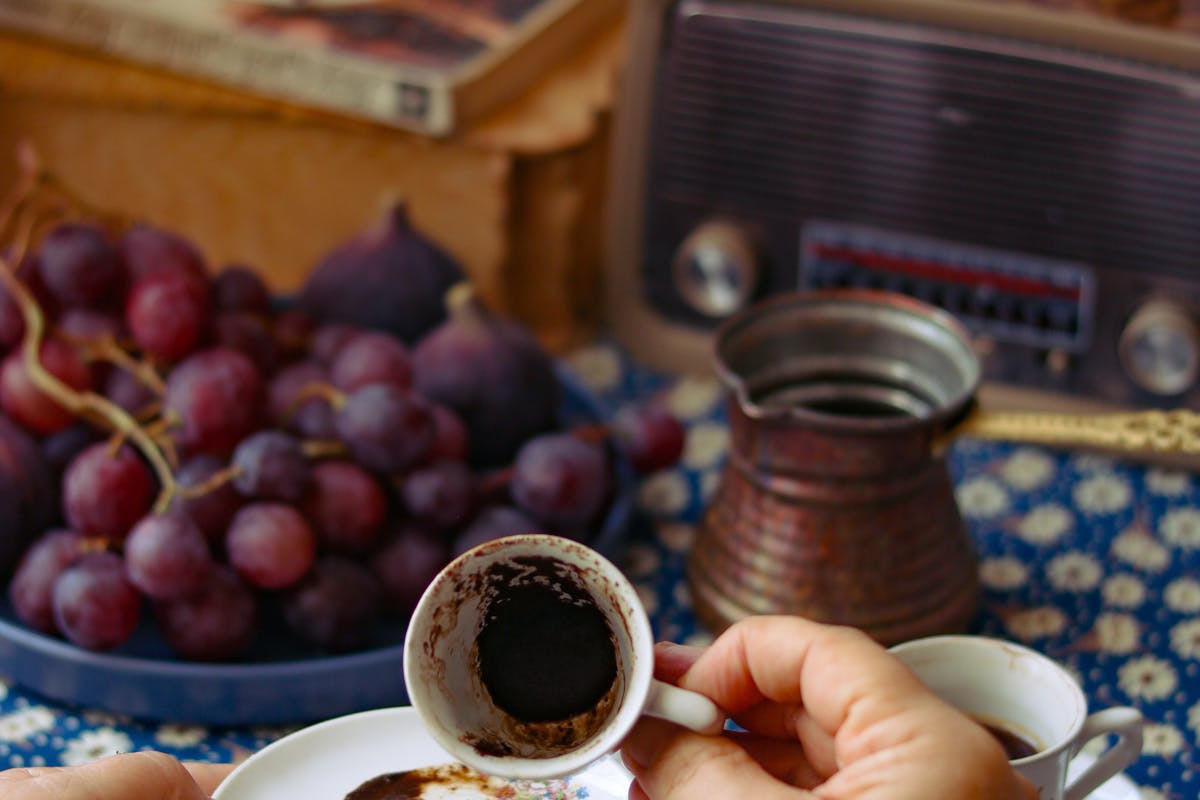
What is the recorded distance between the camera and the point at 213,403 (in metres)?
0.62

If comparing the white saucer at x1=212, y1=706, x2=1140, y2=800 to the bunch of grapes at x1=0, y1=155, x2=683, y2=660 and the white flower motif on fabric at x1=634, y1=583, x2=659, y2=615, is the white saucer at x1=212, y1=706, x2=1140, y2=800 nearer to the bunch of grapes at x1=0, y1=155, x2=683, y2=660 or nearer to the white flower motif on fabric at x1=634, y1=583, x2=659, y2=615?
the bunch of grapes at x1=0, y1=155, x2=683, y2=660

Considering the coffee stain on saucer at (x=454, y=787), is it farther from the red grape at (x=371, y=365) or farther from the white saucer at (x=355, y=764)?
the red grape at (x=371, y=365)

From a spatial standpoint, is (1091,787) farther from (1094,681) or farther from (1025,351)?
(1025,351)

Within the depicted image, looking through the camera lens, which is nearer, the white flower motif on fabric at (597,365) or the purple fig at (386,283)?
the purple fig at (386,283)

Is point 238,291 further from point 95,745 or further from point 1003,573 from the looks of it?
point 1003,573

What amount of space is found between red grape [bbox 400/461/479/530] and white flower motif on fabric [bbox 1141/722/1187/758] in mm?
330

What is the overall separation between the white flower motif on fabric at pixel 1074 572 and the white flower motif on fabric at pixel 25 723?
0.51 meters

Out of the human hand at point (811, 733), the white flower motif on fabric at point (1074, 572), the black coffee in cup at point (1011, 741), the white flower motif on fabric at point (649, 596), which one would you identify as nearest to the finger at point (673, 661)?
the human hand at point (811, 733)

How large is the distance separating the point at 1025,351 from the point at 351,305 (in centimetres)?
40

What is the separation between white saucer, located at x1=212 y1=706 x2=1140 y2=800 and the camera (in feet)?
1.64

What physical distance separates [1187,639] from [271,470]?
46 centimetres

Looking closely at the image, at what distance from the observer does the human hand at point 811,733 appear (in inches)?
15.1

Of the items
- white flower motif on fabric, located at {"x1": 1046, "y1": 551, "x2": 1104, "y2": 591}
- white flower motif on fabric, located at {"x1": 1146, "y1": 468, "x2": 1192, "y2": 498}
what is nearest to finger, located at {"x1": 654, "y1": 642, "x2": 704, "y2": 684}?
white flower motif on fabric, located at {"x1": 1046, "y1": 551, "x2": 1104, "y2": 591}

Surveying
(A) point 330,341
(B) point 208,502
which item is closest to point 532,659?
(B) point 208,502
